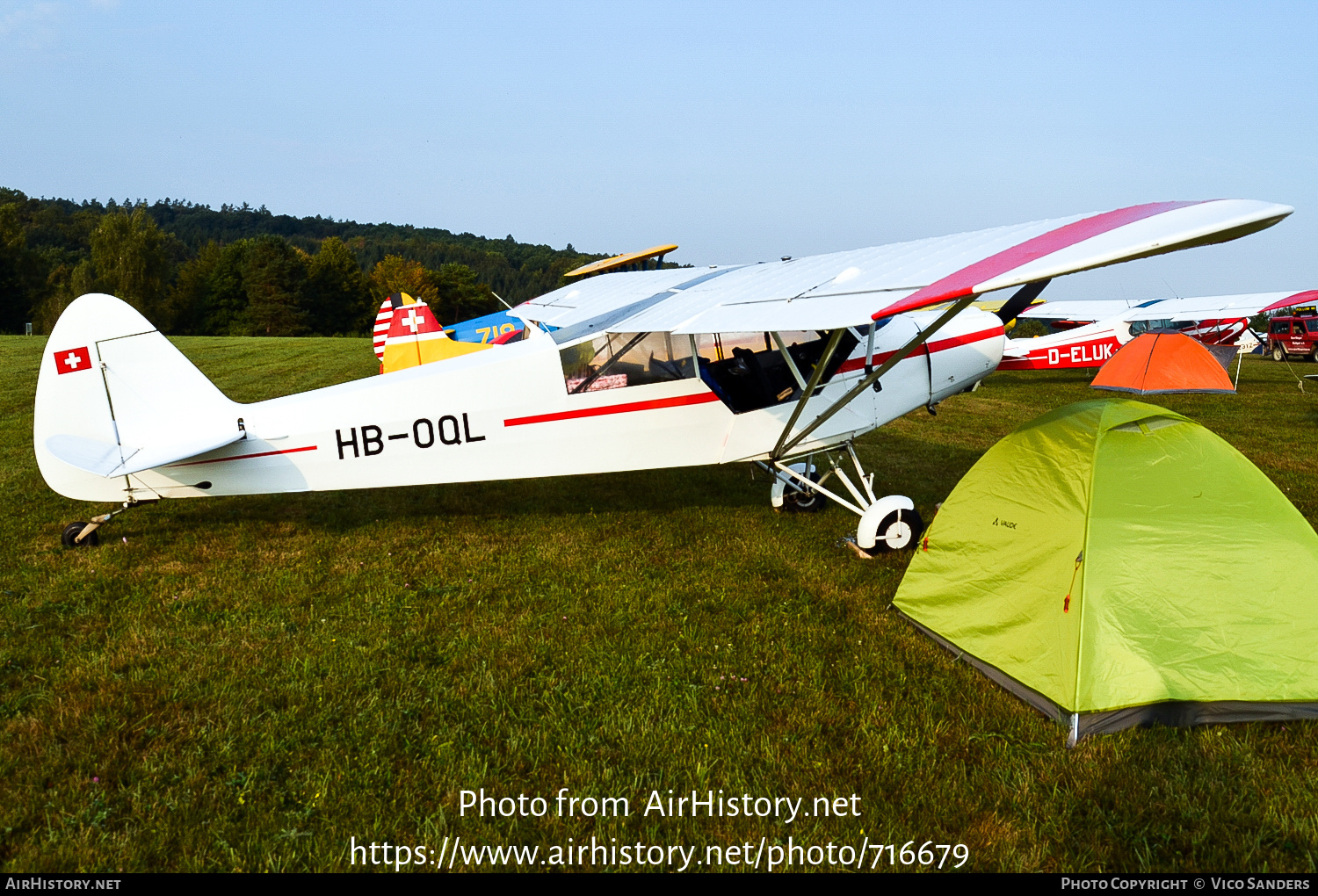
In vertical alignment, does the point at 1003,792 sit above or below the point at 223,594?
below

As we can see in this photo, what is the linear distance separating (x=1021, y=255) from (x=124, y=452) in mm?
5927

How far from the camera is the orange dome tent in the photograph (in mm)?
14125

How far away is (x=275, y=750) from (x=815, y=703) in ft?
7.79

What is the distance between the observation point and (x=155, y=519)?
630 centimetres

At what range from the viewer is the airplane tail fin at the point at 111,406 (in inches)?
202

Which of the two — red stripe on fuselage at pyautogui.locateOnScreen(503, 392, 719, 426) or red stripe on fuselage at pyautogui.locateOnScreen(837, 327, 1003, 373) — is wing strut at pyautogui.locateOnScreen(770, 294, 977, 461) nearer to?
red stripe on fuselage at pyautogui.locateOnScreen(837, 327, 1003, 373)

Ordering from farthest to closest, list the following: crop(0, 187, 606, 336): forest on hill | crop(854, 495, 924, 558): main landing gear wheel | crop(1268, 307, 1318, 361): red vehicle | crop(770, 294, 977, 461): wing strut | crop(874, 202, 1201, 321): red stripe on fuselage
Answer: crop(0, 187, 606, 336): forest on hill → crop(1268, 307, 1318, 361): red vehicle → crop(854, 495, 924, 558): main landing gear wheel → crop(770, 294, 977, 461): wing strut → crop(874, 202, 1201, 321): red stripe on fuselage

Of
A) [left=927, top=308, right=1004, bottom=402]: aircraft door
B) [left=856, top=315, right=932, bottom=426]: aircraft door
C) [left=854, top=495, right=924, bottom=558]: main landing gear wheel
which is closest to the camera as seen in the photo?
[left=854, top=495, right=924, bottom=558]: main landing gear wheel

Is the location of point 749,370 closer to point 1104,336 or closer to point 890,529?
point 890,529

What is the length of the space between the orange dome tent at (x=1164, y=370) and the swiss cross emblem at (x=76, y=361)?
15.3m

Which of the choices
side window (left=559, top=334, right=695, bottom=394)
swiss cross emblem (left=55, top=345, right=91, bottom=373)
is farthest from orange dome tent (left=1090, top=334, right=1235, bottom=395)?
swiss cross emblem (left=55, top=345, right=91, bottom=373)

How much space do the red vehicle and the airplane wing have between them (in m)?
28.6
